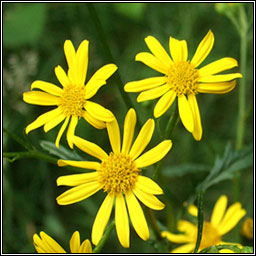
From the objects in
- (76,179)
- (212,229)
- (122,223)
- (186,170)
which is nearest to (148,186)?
(122,223)

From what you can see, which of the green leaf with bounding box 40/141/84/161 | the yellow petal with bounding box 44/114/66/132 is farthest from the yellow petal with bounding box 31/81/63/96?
the green leaf with bounding box 40/141/84/161

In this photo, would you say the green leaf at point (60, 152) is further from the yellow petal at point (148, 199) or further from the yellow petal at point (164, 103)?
the yellow petal at point (164, 103)

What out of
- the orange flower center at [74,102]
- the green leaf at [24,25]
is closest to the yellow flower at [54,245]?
the orange flower center at [74,102]

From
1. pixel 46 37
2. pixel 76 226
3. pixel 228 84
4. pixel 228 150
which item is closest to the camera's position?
pixel 228 84

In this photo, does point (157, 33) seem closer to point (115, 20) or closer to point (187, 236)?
point (115, 20)

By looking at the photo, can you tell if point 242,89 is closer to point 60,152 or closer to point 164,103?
point 164,103

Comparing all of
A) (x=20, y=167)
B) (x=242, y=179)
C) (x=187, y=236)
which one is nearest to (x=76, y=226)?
(x=20, y=167)

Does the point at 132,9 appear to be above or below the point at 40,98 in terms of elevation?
above
